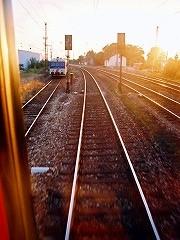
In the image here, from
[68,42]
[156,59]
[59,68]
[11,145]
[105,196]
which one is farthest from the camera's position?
[156,59]

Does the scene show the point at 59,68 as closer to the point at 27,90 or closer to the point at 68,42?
the point at 27,90

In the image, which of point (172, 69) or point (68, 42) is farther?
point (172, 69)

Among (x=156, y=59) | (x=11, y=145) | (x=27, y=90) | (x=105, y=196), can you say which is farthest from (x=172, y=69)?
(x=11, y=145)

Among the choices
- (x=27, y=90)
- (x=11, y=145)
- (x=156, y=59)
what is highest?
(x=11, y=145)

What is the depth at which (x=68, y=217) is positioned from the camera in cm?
430

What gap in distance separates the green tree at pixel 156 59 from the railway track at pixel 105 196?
52631mm

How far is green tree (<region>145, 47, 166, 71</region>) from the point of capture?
192ft

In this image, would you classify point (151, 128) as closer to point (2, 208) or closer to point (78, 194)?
point (78, 194)

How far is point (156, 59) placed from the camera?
60.7 m

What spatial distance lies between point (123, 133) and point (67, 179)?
398 centimetres

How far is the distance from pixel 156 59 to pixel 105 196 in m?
59.1

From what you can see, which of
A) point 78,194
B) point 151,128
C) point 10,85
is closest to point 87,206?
point 78,194

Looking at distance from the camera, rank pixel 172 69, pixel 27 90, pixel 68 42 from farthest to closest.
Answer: pixel 172 69
pixel 27 90
pixel 68 42

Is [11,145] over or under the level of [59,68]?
over
